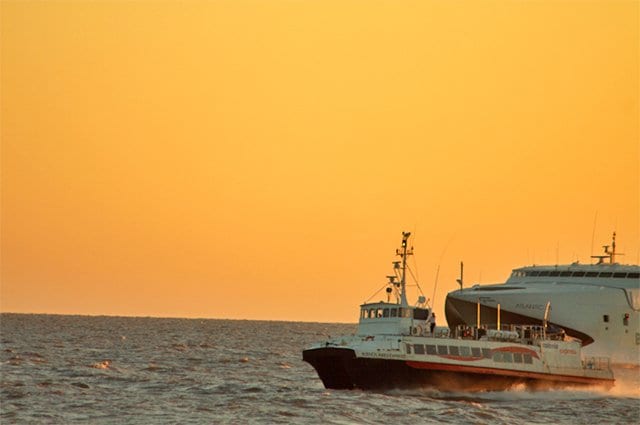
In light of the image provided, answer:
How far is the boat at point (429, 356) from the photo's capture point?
230 ft

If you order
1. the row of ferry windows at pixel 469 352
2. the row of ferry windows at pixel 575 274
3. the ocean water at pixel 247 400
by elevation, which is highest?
the row of ferry windows at pixel 575 274

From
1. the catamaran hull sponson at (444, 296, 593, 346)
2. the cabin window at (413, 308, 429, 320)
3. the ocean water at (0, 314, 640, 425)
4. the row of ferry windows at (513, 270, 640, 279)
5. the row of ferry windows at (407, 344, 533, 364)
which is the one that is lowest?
the ocean water at (0, 314, 640, 425)

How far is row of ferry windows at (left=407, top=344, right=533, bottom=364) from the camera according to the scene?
2795 inches

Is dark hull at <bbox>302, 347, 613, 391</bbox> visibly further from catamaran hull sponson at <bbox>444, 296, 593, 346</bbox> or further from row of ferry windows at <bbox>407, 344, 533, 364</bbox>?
catamaran hull sponson at <bbox>444, 296, 593, 346</bbox>

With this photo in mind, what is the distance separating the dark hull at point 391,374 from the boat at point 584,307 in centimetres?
1918

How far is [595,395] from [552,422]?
1652 centimetres

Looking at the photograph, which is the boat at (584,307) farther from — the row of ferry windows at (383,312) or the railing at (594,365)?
the row of ferry windows at (383,312)

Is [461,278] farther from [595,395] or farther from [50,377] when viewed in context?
[50,377]

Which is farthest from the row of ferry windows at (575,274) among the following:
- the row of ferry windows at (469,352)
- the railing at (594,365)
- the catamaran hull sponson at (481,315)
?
the row of ferry windows at (469,352)

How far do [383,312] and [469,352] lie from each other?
561 centimetres

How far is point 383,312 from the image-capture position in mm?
74625

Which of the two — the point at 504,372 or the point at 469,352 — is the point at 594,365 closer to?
the point at 504,372

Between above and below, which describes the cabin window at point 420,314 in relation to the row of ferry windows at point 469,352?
above

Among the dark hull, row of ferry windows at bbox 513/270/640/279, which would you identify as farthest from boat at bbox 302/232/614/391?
row of ferry windows at bbox 513/270/640/279
